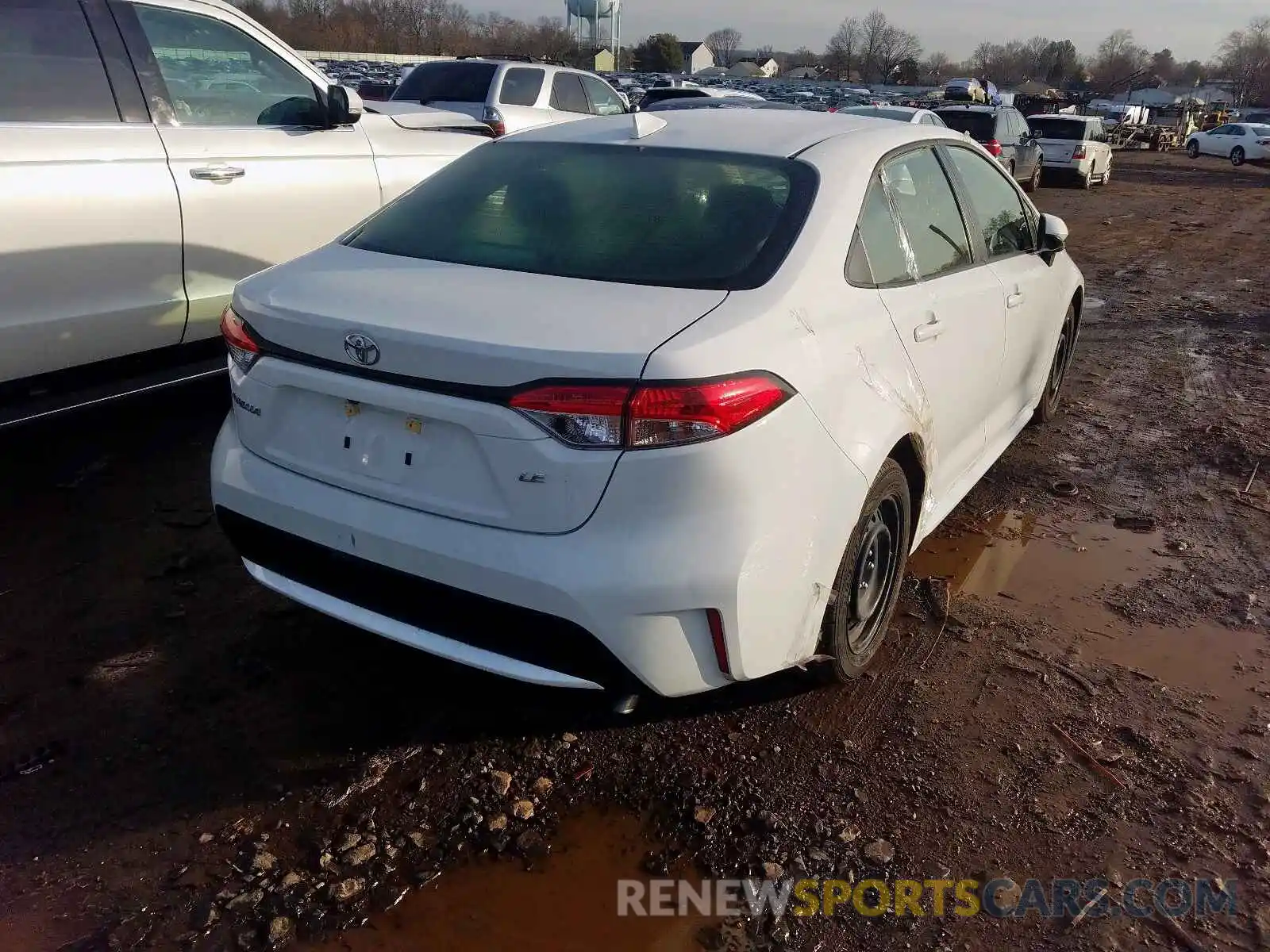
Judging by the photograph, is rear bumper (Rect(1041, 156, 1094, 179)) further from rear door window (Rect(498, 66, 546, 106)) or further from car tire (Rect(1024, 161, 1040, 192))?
rear door window (Rect(498, 66, 546, 106))

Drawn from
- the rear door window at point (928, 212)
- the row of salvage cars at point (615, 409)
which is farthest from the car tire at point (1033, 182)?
the row of salvage cars at point (615, 409)

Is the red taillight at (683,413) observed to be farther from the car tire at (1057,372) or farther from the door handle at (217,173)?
the car tire at (1057,372)

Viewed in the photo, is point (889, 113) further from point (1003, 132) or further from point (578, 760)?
point (578, 760)

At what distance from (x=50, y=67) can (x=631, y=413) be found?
3.29 meters

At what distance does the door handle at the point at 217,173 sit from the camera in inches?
167

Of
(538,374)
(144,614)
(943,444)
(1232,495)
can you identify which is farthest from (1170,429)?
(144,614)

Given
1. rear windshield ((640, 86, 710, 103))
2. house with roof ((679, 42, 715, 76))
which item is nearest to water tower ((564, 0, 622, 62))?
house with roof ((679, 42, 715, 76))

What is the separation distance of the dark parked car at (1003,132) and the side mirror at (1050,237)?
13418 millimetres

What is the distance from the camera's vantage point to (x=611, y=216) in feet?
9.47

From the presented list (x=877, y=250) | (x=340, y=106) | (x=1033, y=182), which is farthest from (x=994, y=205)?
(x=1033, y=182)

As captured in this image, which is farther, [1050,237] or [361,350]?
[1050,237]

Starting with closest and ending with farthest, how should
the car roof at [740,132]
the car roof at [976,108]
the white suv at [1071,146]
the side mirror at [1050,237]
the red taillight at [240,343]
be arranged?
the red taillight at [240,343], the car roof at [740,132], the side mirror at [1050,237], the car roof at [976,108], the white suv at [1071,146]

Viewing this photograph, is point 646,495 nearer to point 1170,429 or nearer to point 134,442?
point 134,442

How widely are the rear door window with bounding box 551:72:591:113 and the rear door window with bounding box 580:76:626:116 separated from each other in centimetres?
13
